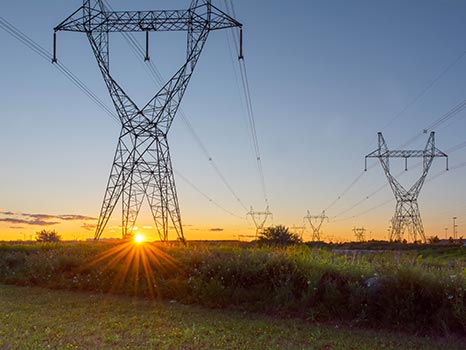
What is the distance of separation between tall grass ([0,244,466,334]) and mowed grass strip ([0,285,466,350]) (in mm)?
608

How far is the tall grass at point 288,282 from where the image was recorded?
34.1ft

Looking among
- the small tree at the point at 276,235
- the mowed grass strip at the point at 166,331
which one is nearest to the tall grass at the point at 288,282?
the mowed grass strip at the point at 166,331

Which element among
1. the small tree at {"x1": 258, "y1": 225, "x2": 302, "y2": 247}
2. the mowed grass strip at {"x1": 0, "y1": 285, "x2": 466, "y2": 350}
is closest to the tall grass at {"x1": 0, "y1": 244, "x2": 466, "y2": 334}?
the mowed grass strip at {"x1": 0, "y1": 285, "x2": 466, "y2": 350}

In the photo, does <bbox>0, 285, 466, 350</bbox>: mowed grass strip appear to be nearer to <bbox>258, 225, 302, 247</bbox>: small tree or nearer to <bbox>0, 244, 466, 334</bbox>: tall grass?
<bbox>0, 244, 466, 334</bbox>: tall grass

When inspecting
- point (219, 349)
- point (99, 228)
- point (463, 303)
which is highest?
point (99, 228)

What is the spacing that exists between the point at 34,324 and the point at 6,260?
10.1m

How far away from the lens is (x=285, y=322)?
10.5 m

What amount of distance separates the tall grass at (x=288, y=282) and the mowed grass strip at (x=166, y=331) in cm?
61

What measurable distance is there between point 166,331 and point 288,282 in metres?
3.58

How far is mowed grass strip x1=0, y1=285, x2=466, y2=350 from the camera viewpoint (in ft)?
28.6

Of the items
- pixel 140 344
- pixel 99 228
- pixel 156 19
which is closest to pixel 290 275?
pixel 140 344

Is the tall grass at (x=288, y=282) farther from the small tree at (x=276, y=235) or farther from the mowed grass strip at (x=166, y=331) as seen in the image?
the small tree at (x=276, y=235)

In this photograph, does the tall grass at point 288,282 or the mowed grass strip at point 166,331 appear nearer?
the mowed grass strip at point 166,331

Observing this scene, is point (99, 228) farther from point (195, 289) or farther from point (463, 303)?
point (463, 303)
